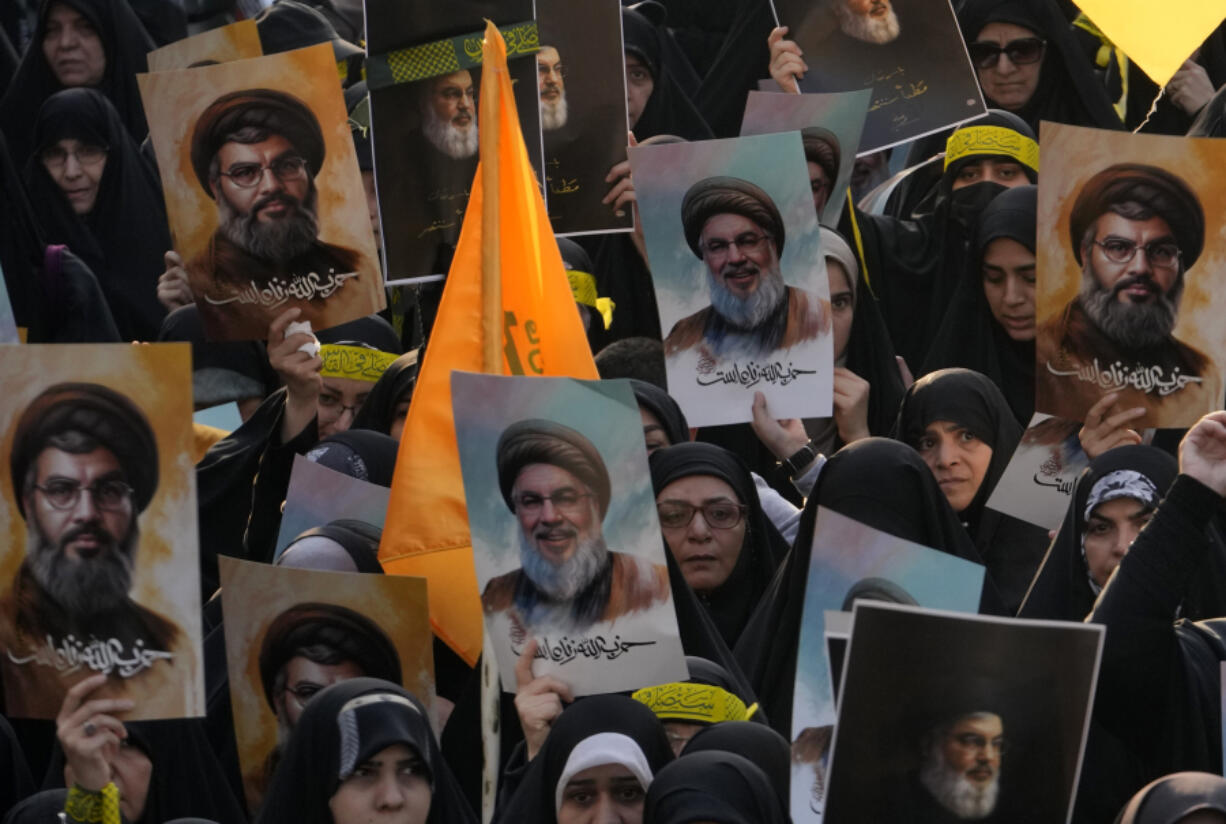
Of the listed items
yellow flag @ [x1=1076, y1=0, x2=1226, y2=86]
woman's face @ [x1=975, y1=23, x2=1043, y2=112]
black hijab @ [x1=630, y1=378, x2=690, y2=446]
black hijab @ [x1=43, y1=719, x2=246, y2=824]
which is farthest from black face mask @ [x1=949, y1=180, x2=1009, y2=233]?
black hijab @ [x1=43, y1=719, x2=246, y2=824]

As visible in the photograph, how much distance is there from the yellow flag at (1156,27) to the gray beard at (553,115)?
4.65ft

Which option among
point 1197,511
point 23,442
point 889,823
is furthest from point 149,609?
point 1197,511

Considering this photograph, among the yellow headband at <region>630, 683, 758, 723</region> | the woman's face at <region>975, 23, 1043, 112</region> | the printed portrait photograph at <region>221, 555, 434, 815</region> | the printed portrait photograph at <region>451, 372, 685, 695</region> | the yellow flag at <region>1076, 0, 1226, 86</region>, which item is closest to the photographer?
the printed portrait photograph at <region>451, 372, 685, 695</region>

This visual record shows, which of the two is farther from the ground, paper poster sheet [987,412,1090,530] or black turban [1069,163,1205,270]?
black turban [1069,163,1205,270]

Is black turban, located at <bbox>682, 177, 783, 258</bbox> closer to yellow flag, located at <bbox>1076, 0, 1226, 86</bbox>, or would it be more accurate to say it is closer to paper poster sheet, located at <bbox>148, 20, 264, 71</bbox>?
yellow flag, located at <bbox>1076, 0, 1226, 86</bbox>

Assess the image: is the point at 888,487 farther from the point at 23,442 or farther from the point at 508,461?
the point at 23,442

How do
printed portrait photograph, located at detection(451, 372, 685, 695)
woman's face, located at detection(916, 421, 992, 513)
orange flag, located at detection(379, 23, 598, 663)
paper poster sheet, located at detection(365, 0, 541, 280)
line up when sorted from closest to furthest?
printed portrait photograph, located at detection(451, 372, 685, 695) → orange flag, located at detection(379, 23, 598, 663) → woman's face, located at detection(916, 421, 992, 513) → paper poster sheet, located at detection(365, 0, 541, 280)

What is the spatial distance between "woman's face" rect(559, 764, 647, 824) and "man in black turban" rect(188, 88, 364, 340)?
1839 millimetres

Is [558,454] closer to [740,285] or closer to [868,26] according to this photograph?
[740,285]

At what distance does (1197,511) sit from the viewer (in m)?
4.76

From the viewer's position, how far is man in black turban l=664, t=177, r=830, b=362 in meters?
6.02

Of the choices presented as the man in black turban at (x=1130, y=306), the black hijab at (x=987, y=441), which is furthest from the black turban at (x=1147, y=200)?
the black hijab at (x=987, y=441)

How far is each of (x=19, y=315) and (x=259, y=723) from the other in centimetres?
288

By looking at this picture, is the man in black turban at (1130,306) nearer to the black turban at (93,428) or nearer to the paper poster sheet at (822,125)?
the paper poster sheet at (822,125)
